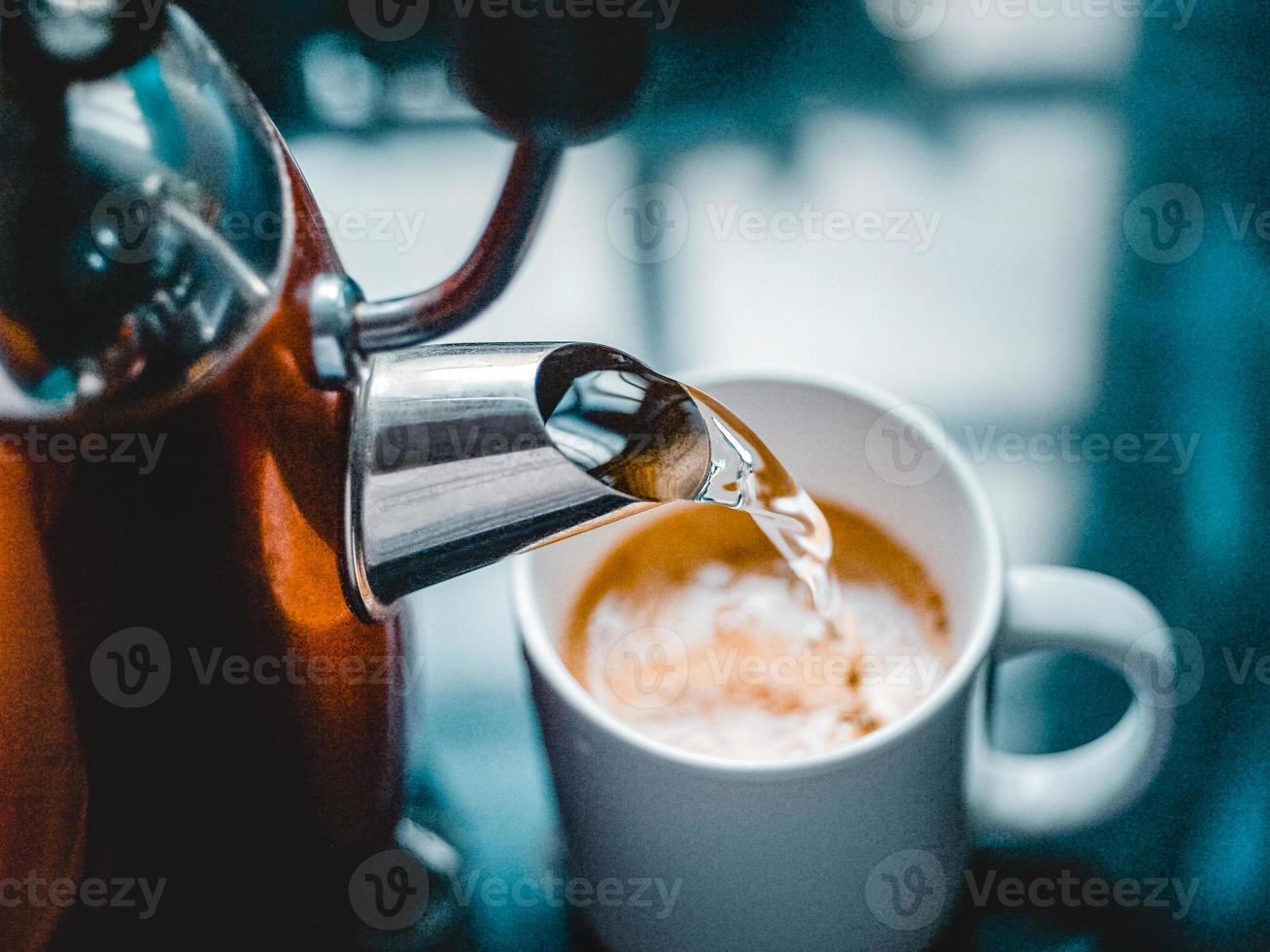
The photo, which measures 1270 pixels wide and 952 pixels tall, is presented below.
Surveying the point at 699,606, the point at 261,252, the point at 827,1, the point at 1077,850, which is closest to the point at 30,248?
the point at 261,252

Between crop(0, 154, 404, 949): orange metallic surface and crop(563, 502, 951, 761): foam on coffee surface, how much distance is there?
0.10 m

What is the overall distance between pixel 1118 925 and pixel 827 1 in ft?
1.96

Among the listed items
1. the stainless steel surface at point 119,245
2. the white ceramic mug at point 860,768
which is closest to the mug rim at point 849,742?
the white ceramic mug at point 860,768

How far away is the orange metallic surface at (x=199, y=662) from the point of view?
406 mm

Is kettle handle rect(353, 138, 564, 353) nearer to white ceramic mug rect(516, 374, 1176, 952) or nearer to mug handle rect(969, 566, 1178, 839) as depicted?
white ceramic mug rect(516, 374, 1176, 952)

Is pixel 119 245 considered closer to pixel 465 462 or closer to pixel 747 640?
pixel 465 462

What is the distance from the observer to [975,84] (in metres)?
0.87

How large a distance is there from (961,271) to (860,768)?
0.43m

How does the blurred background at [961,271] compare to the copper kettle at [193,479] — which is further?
the blurred background at [961,271]

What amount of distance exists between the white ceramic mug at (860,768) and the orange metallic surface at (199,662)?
0.25 ft

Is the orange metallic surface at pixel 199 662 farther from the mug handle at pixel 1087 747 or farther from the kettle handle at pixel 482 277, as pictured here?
the mug handle at pixel 1087 747

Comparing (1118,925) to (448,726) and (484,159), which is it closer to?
(448,726)

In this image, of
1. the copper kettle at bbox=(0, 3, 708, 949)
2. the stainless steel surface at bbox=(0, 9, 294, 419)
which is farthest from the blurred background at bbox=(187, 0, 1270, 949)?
the stainless steel surface at bbox=(0, 9, 294, 419)

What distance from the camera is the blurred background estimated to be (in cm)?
61
